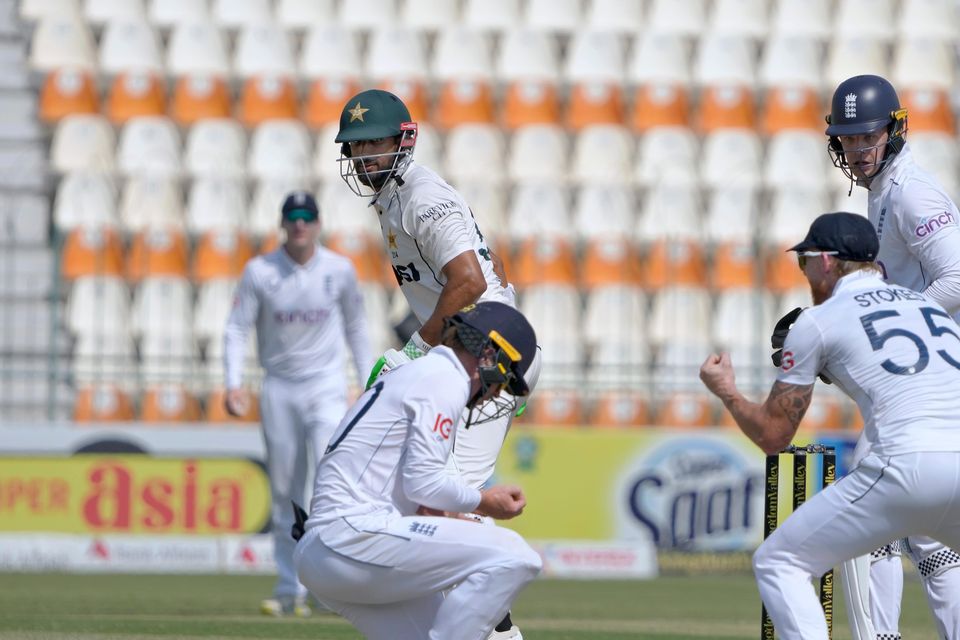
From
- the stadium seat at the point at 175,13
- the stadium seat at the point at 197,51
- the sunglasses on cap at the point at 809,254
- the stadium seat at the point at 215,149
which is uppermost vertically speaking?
the stadium seat at the point at 175,13

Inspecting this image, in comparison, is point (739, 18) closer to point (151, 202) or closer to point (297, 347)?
point (151, 202)

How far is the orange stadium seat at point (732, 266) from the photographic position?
56.0ft

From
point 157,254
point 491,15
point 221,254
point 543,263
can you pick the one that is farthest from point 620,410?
point 491,15

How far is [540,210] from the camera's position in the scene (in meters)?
17.8

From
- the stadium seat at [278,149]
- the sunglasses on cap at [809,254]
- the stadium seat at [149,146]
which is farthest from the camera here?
the stadium seat at [278,149]

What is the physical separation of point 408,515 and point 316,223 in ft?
16.2

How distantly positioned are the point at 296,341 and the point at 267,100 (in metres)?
9.19

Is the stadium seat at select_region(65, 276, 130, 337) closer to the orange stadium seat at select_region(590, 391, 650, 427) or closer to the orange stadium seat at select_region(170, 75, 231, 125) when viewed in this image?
the orange stadium seat at select_region(170, 75, 231, 125)

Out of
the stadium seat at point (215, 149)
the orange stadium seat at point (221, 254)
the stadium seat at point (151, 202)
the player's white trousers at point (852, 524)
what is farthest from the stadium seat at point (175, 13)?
the player's white trousers at point (852, 524)

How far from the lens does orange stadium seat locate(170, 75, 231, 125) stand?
735 inches

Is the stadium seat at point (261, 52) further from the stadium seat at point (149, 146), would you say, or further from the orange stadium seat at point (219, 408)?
the orange stadium seat at point (219, 408)

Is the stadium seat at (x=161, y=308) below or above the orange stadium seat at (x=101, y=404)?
above

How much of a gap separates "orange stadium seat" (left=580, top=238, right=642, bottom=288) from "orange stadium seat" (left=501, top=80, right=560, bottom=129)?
251 cm

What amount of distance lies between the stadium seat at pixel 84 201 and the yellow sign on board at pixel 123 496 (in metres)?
3.81
